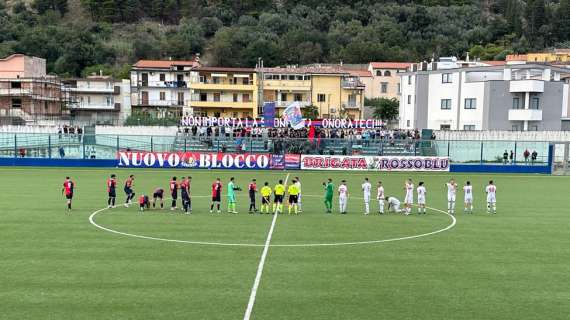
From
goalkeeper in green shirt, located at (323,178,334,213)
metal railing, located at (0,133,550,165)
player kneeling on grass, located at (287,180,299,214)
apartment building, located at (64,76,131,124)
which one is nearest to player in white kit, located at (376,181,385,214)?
goalkeeper in green shirt, located at (323,178,334,213)

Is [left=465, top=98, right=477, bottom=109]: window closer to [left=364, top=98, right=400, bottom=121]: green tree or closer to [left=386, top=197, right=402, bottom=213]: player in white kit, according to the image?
[left=364, top=98, right=400, bottom=121]: green tree

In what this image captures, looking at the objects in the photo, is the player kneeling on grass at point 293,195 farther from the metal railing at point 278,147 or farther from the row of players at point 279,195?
the metal railing at point 278,147

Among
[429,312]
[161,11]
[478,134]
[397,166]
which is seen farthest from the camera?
[161,11]

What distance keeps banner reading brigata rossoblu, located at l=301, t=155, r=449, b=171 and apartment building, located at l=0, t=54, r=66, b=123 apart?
4344 cm

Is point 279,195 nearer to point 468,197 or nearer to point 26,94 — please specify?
point 468,197

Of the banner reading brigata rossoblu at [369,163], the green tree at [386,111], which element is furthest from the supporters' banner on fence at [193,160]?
the green tree at [386,111]

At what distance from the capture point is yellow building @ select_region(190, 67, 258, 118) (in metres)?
82.2

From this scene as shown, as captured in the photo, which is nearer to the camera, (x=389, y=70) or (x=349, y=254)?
(x=349, y=254)

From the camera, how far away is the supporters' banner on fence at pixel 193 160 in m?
52.2

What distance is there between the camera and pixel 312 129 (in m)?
56.2

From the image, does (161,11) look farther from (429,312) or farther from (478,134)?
(429,312)

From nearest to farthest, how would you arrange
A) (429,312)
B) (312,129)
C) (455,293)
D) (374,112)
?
(429,312)
(455,293)
(312,129)
(374,112)

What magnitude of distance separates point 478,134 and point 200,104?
39609 millimetres

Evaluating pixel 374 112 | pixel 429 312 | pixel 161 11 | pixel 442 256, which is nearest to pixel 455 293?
pixel 429 312
